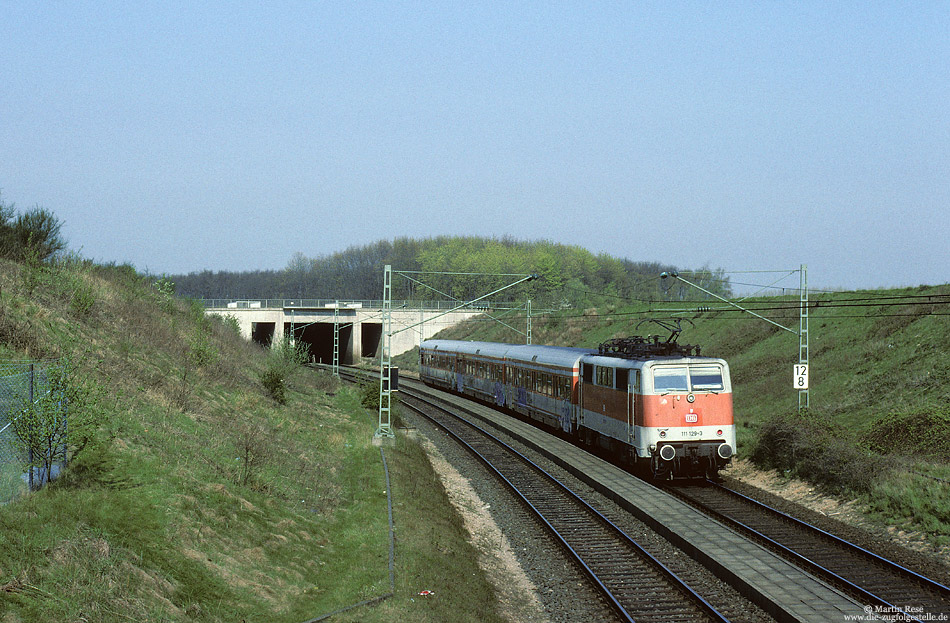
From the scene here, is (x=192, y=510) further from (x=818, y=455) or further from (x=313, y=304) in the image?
(x=313, y=304)

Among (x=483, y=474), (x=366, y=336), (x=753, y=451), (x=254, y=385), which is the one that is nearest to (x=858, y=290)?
(x=753, y=451)

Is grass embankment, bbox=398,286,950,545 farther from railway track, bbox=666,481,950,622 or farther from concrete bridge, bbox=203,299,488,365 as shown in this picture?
concrete bridge, bbox=203,299,488,365

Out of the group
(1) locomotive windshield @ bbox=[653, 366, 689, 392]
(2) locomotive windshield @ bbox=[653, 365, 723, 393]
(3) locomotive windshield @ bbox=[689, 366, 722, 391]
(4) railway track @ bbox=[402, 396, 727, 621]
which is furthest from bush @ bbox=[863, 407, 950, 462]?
(4) railway track @ bbox=[402, 396, 727, 621]

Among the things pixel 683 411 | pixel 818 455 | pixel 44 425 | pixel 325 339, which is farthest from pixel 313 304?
pixel 44 425

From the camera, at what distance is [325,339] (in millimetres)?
99312

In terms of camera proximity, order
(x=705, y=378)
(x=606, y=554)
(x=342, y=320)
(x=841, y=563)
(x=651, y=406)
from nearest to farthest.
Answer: (x=841, y=563), (x=606, y=554), (x=651, y=406), (x=705, y=378), (x=342, y=320)

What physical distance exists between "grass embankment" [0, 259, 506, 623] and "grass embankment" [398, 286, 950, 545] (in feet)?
32.6

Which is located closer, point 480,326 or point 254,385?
point 254,385

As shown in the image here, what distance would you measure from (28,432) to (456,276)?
94.1 meters

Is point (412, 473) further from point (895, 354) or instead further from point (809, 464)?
point (895, 354)

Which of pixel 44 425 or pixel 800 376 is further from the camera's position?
pixel 800 376

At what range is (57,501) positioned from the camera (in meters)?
10.6

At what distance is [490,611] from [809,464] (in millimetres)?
12686

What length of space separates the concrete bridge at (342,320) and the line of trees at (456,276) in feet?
20.0
